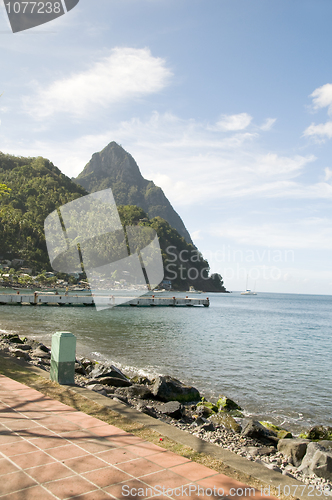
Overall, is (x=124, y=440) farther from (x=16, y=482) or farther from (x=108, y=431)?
(x=16, y=482)

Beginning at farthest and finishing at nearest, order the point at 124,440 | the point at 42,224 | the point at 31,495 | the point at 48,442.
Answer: the point at 42,224
the point at 124,440
the point at 48,442
the point at 31,495

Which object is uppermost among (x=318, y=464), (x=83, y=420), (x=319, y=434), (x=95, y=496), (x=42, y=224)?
(x=42, y=224)

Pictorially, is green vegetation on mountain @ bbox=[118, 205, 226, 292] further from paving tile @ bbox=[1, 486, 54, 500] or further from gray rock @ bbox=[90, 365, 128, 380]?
paving tile @ bbox=[1, 486, 54, 500]

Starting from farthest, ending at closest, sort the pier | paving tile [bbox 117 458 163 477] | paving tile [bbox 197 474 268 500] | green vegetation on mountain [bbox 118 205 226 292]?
1. green vegetation on mountain [bbox 118 205 226 292]
2. the pier
3. paving tile [bbox 117 458 163 477]
4. paving tile [bbox 197 474 268 500]

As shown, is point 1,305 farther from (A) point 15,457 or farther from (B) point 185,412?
(A) point 15,457

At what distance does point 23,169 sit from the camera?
158 metres

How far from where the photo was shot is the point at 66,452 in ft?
11.6

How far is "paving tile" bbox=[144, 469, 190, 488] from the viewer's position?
3068 millimetres

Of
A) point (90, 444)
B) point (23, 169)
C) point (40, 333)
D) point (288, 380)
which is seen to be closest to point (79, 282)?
point (23, 169)

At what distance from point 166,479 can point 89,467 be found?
28.9 inches

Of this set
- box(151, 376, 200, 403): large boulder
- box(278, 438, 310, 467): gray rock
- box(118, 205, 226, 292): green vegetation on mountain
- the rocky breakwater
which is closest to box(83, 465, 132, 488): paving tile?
the rocky breakwater

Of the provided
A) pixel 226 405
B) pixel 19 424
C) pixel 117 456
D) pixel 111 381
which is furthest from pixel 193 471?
pixel 111 381

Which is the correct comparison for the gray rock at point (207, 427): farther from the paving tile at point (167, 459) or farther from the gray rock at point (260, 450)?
the paving tile at point (167, 459)

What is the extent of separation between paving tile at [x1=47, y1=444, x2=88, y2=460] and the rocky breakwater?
10.3 feet
